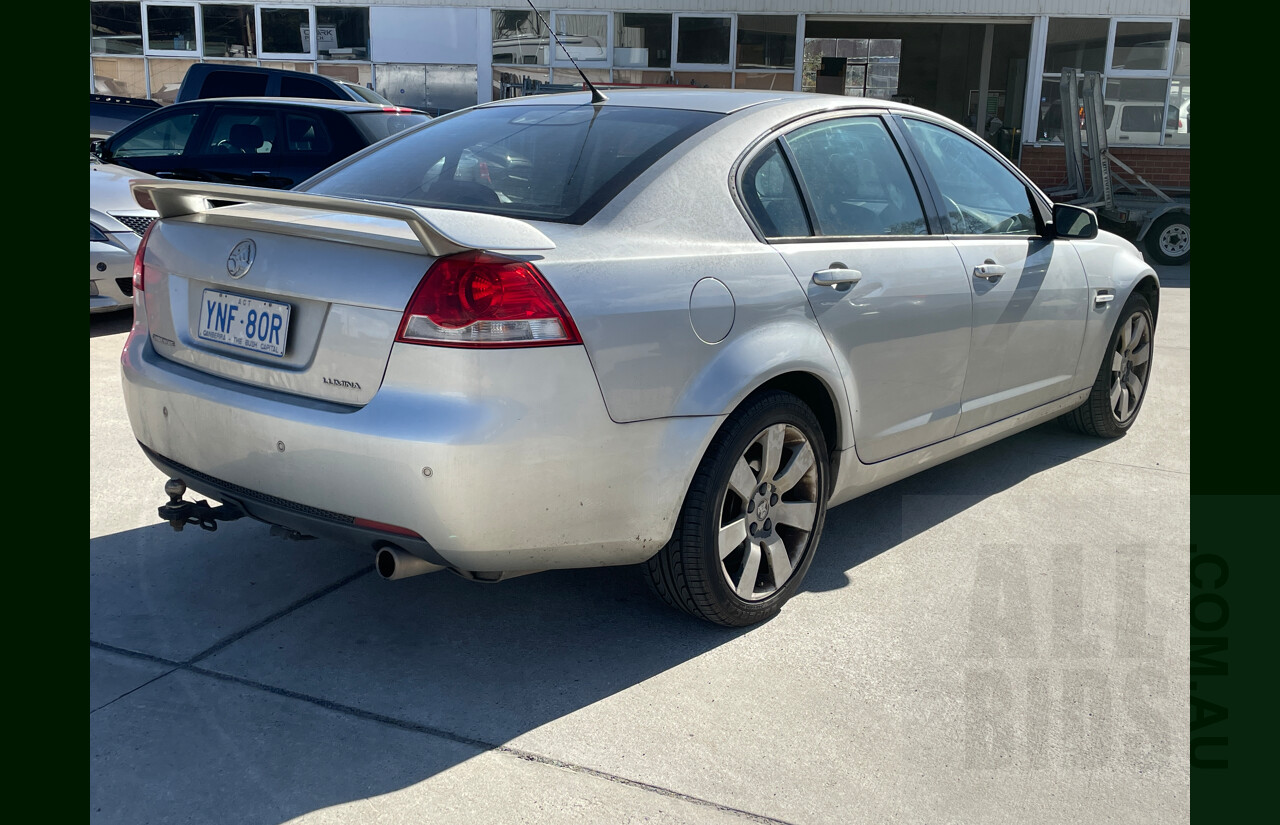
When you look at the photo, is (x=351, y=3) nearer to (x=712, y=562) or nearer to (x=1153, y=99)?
(x=1153, y=99)

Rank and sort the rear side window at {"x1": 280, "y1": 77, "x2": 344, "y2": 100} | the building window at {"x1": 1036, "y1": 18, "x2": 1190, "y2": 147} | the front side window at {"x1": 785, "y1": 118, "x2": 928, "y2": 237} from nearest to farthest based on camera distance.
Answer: the front side window at {"x1": 785, "y1": 118, "x2": 928, "y2": 237} → the rear side window at {"x1": 280, "y1": 77, "x2": 344, "y2": 100} → the building window at {"x1": 1036, "y1": 18, "x2": 1190, "y2": 147}

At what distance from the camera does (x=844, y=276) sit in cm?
356

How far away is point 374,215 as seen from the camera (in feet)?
9.10

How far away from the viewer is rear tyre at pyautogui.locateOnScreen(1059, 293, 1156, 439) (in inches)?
214

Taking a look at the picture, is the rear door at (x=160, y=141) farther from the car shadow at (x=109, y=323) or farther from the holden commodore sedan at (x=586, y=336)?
the holden commodore sedan at (x=586, y=336)

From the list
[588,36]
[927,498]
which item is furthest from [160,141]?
[588,36]

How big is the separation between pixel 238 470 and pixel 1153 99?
16611 millimetres

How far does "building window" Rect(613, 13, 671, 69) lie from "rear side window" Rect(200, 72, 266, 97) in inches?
242

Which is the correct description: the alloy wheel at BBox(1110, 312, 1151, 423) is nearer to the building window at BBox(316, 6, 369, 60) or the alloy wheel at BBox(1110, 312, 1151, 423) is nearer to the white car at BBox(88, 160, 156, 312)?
the white car at BBox(88, 160, 156, 312)

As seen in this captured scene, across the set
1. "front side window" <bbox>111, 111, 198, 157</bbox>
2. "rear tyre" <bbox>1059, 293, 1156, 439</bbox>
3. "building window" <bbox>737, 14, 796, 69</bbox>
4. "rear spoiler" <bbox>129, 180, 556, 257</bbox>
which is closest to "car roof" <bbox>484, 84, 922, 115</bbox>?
"rear spoiler" <bbox>129, 180, 556, 257</bbox>

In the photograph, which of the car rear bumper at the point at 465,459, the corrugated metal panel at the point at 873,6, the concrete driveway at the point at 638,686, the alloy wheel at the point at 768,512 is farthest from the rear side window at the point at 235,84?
the alloy wheel at the point at 768,512

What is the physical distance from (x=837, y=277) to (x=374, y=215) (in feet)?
4.83

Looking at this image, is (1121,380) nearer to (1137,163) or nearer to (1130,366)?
(1130,366)

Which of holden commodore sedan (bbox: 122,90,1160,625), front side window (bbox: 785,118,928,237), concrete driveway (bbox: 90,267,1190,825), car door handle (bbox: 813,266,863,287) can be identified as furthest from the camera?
front side window (bbox: 785,118,928,237)
